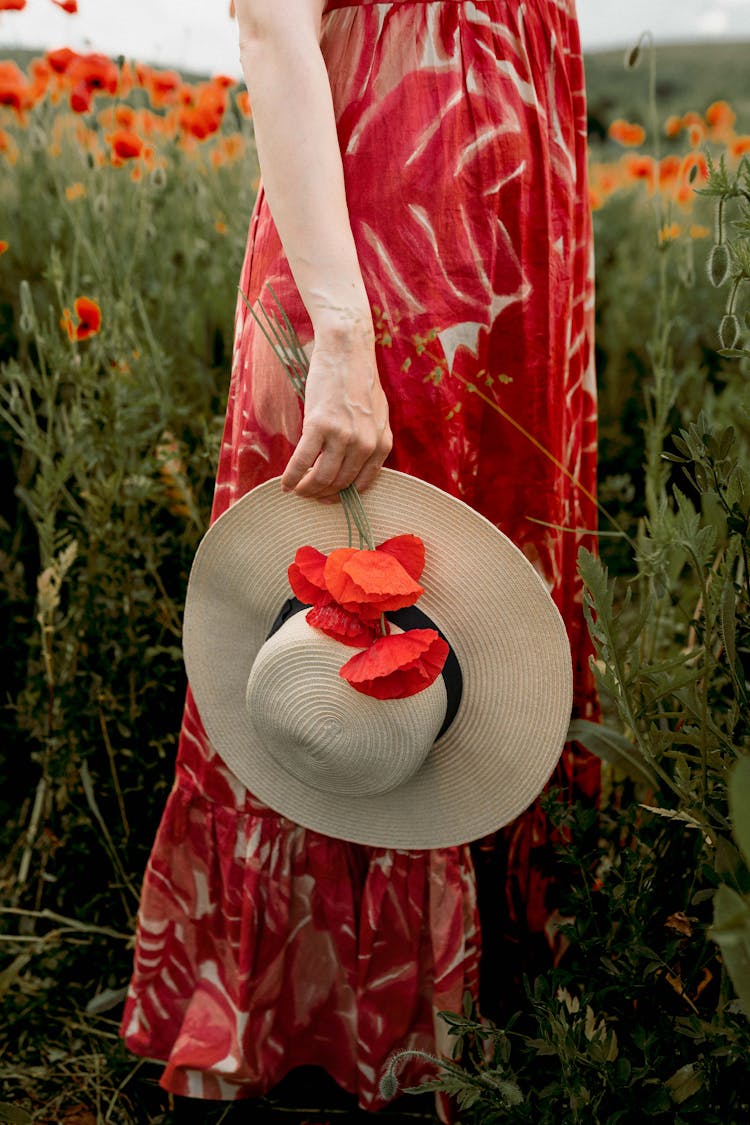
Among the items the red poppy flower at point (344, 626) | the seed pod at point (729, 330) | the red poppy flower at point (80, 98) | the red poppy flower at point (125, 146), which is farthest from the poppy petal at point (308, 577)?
the red poppy flower at point (80, 98)

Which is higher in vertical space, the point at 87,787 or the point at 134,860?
the point at 87,787

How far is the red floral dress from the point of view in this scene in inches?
40.9

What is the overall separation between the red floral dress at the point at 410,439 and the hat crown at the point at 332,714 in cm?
16

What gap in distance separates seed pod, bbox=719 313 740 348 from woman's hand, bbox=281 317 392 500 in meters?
0.33

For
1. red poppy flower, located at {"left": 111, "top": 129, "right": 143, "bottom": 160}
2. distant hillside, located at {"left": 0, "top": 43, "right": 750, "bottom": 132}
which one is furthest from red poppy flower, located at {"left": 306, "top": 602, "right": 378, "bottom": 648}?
distant hillside, located at {"left": 0, "top": 43, "right": 750, "bottom": 132}

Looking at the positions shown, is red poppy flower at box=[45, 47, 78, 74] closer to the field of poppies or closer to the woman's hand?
the field of poppies

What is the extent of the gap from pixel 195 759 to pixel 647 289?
2399mm

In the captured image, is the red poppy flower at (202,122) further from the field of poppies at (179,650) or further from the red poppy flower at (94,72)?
the red poppy flower at (94,72)

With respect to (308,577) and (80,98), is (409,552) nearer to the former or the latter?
(308,577)

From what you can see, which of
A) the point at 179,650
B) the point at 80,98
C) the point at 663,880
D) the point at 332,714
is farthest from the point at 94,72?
the point at 663,880

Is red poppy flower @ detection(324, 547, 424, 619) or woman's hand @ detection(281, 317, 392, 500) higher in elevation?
woman's hand @ detection(281, 317, 392, 500)

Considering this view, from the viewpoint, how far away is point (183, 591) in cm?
175

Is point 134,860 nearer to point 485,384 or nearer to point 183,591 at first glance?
point 183,591

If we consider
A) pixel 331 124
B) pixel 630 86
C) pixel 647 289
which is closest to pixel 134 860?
pixel 331 124
